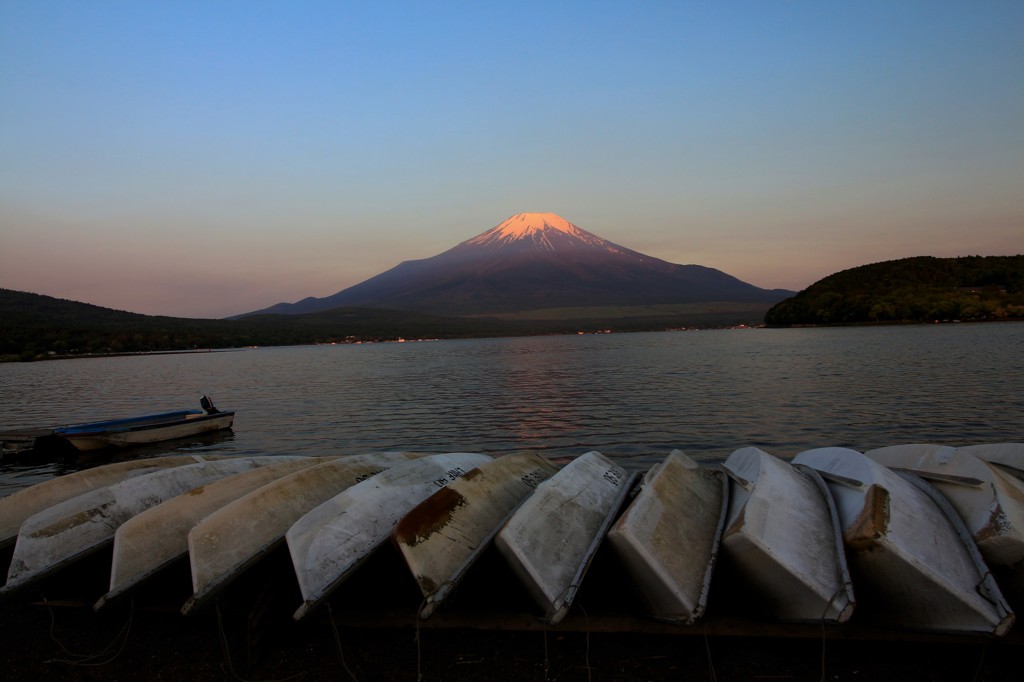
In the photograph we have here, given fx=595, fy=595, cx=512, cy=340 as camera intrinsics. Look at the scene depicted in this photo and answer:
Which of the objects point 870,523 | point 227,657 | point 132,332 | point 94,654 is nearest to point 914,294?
point 870,523

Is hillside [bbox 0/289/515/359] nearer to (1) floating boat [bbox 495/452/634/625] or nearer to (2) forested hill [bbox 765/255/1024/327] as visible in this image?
Result: (2) forested hill [bbox 765/255/1024/327]

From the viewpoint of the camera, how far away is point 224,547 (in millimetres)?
4883

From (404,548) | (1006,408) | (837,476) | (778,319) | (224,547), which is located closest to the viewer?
(404,548)

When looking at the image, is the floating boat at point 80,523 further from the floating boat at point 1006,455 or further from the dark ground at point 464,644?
the floating boat at point 1006,455

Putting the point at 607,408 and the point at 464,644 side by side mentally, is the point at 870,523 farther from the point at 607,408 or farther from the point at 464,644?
the point at 607,408

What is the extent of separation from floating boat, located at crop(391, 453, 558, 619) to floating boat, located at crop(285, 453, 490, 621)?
0.42 m

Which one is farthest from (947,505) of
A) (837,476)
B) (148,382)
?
(148,382)

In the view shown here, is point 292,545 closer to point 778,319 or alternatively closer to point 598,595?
point 598,595

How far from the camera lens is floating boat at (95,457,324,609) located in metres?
4.84

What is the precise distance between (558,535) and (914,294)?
428 feet

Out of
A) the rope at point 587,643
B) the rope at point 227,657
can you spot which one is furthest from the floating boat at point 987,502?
the rope at point 227,657

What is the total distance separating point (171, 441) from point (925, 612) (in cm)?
2035

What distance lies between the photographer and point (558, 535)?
191 inches

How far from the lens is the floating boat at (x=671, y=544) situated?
4242 millimetres
